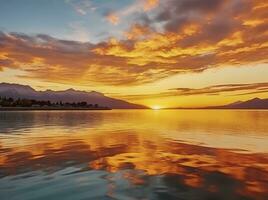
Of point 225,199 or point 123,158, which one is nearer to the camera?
point 225,199

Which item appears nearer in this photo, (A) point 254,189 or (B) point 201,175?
(A) point 254,189

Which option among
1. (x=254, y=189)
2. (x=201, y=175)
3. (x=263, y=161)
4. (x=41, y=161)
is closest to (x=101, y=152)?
(x=41, y=161)

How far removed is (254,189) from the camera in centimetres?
1457

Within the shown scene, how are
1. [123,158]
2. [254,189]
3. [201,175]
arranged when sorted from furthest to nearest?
[123,158] → [201,175] → [254,189]

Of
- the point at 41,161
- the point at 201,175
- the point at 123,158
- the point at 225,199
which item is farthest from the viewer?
the point at 123,158

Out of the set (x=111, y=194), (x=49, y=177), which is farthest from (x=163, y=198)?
(x=49, y=177)

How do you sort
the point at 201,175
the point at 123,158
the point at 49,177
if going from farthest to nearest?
1. the point at 123,158
2. the point at 201,175
3. the point at 49,177

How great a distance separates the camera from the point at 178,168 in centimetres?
1970

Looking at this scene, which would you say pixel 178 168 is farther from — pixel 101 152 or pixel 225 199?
pixel 101 152

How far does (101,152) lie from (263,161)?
13135 millimetres

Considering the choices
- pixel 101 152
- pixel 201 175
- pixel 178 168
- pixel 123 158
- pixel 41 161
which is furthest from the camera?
pixel 101 152

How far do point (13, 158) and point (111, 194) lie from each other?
39.8ft

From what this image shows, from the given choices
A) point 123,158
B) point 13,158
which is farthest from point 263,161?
point 13,158

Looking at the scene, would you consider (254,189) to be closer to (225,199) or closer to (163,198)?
(225,199)
